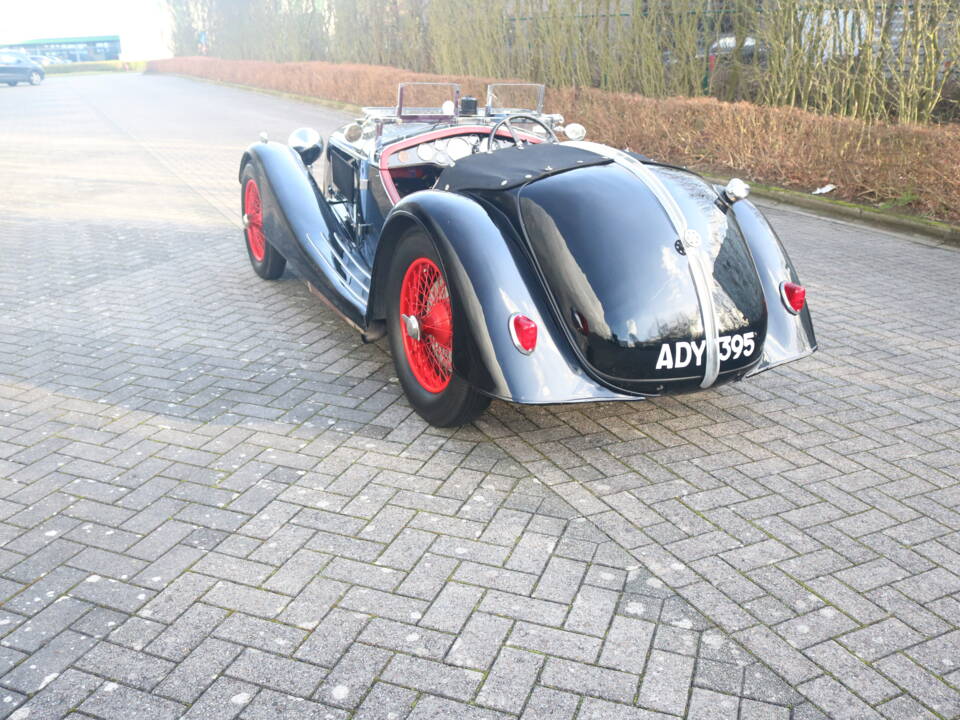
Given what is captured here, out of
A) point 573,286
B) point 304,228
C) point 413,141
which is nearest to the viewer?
point 573,286

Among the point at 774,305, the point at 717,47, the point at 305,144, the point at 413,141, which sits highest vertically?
the point at 717,47

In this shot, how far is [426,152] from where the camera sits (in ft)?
18.5

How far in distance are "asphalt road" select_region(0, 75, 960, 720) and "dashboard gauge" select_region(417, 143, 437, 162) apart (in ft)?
4.04

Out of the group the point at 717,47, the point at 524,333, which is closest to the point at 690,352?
the point at 524,333

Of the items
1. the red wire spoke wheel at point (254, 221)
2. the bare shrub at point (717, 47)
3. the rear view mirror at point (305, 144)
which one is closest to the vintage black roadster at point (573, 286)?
the red wire spoke wheel at point (254, 221)

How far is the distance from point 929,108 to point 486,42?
35.9ft

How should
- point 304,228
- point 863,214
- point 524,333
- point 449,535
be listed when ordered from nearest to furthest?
point 449,535, point 524,333, point 304,228, point 863,214

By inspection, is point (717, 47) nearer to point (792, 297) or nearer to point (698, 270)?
point (792, 297)

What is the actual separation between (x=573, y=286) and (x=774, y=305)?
113 centimetres

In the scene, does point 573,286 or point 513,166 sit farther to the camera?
point 513,166

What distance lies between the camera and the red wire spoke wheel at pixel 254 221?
22.1 ft

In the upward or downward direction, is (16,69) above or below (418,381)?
above

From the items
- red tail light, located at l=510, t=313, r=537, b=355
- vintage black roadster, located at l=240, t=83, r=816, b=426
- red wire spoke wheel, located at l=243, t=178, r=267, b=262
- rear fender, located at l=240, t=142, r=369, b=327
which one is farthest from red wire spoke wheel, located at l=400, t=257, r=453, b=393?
red wire spoke wheel, located at l=243, t=178, r=267, b=262

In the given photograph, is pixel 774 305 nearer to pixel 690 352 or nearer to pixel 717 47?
pixel 690 352
